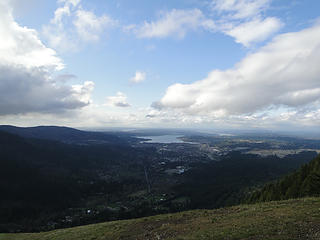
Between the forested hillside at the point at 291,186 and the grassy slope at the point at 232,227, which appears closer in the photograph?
the grassy slope at the point at 232,227

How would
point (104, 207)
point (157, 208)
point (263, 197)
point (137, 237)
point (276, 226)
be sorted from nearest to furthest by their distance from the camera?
point (276, 226)
point (137, 237)
point (263, 197)
point (157, 208)
point (104, 207)

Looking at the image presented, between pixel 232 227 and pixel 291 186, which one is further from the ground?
pixel 232 227

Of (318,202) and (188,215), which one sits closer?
(318,202)

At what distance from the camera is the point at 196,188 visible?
18800 centimetres

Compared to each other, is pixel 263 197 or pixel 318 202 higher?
pixel 318 202

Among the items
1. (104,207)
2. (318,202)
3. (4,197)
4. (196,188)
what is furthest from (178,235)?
(4,197)

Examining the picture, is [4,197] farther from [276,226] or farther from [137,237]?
[276,226]

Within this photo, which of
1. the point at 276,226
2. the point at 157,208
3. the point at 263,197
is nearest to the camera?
the point at 276,226

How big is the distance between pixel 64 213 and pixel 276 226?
515 ft

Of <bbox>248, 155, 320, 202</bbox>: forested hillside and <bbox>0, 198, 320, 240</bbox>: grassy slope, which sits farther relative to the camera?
<bbox>248, 155, 320, 202</bbox>: forested hillside

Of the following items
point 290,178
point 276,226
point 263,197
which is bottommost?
point 263,197

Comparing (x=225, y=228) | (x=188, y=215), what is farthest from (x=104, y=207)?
(x=225, y=228)

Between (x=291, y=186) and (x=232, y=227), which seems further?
(x=291, y=186)

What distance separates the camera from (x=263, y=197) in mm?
54688
